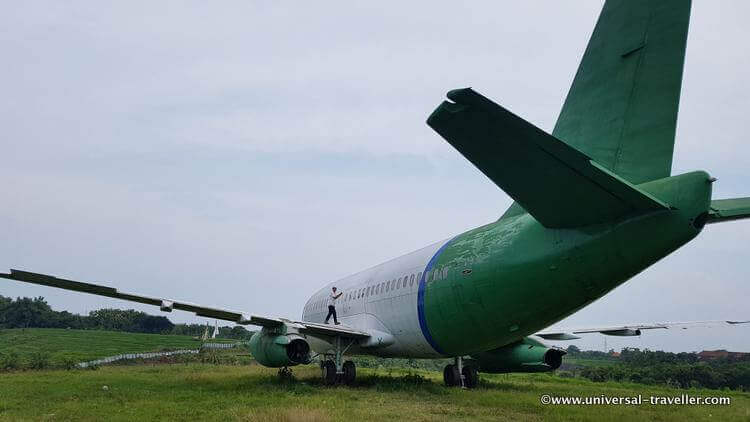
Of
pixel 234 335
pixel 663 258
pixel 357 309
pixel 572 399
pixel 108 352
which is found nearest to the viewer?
pixel 663 258

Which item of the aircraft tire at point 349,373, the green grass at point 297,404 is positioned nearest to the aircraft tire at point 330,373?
the aircraft tire at point 349,373

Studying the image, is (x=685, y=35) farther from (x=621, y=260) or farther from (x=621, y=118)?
(x=621, y=260)

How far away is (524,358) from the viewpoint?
15.0 metres

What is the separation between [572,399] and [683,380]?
12.1m

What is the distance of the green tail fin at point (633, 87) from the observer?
840 cm

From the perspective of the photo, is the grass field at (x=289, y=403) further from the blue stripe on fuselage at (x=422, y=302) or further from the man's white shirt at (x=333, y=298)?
the man's white shirt at (x=333, y=298)

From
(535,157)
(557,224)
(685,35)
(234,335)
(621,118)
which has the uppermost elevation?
(685,35)

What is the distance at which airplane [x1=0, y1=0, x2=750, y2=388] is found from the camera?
734cm

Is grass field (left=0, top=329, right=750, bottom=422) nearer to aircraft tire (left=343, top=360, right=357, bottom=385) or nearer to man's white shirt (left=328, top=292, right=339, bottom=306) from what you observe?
aircraft tire (left=343, top=360, right=357, bottom=385)

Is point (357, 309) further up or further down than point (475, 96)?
further down

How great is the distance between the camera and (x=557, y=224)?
29.5ft

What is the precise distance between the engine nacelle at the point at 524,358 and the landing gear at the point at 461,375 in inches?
16.7

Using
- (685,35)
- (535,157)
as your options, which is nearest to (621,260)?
(535,157)

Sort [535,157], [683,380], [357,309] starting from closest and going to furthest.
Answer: [535,157] → [357,309] → [683,380]
